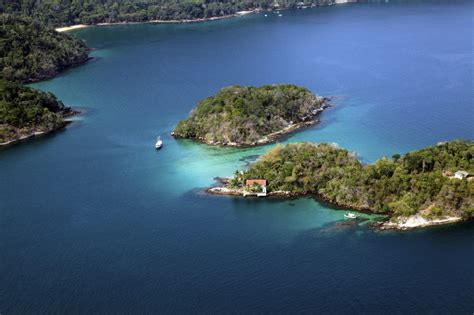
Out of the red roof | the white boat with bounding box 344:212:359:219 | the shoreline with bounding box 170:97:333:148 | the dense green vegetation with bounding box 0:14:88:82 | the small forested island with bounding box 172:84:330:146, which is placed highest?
the dense green vegetation with bounding box 0:14:88:82

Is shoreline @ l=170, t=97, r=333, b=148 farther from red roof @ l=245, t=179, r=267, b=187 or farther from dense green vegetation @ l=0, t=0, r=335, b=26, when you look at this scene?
dense green vegetation @ l=0, t=0, r=335, b=26

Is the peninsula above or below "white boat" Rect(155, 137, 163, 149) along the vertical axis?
above

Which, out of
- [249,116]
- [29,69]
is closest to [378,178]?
[249,116]

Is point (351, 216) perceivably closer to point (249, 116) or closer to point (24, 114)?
point (249, 116)

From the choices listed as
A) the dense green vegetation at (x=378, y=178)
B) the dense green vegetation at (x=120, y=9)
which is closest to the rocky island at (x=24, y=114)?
the dense green vegetation at (x=378, y=178)

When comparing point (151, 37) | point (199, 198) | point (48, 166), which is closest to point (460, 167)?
point (199, 198)

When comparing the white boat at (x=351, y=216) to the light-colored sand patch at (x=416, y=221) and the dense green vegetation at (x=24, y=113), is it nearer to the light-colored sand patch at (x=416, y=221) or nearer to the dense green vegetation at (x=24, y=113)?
the light-colored sand patch at (x=416, y=221)

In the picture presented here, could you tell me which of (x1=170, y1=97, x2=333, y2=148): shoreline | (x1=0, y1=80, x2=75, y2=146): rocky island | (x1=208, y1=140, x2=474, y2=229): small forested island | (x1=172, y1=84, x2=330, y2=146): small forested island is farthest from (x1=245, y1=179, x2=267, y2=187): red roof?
(x1=0, y1=80, x2=75, y2=146): rocky island
